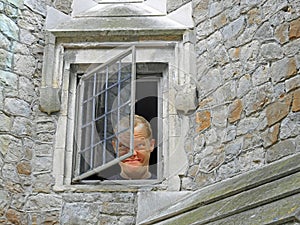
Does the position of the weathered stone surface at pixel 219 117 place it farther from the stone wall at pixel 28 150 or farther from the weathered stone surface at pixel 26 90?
the weathered stone surface at pixel 26 90

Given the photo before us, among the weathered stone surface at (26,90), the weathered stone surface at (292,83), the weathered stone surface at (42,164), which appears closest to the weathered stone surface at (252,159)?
the weathered stone surface at (292,83)

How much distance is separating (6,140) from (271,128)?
1.78 meters

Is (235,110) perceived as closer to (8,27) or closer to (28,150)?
(28,150)

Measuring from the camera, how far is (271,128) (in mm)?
3646

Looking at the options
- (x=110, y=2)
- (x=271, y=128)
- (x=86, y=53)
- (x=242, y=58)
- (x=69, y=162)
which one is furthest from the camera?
(x=110, y=2)

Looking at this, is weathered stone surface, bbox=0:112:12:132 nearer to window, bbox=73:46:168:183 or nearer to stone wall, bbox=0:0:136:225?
stone wall, bbox=0:0:136:225

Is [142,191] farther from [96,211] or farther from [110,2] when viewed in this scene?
[110,2]

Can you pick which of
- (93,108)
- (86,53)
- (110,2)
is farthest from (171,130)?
(110,2)

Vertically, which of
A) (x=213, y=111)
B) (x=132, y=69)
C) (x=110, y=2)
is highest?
(x=110, y=2)

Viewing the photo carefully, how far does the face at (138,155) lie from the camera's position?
452 cm

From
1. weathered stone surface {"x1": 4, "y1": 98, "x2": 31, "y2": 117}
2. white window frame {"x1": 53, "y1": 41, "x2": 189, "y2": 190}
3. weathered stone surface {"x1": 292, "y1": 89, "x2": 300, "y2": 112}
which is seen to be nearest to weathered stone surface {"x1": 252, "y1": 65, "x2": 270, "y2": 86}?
weathered stone surface {"x1": 292, "y1": 89, "x2": 300, "y2": 112}

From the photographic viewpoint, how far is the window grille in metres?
4.45

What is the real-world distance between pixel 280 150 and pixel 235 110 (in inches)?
20.8

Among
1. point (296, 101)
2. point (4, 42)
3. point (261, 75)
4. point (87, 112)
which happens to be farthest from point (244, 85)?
point (4, 42)
